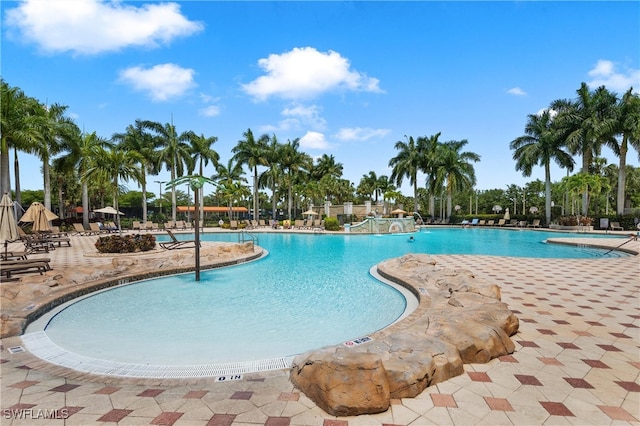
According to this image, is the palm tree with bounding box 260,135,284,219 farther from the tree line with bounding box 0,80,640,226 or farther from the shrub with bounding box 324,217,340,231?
the shrub with bounding box 324,217,340,231

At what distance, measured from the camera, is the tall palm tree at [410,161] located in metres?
37.3

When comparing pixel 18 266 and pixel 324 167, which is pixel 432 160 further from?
pixel 18 266

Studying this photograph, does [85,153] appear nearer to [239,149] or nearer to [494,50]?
[239,149]

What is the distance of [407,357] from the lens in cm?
344

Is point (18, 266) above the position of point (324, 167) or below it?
below

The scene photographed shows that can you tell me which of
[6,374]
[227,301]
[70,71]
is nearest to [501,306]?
[227,301]

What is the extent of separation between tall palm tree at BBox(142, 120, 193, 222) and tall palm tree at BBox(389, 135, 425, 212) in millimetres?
23436

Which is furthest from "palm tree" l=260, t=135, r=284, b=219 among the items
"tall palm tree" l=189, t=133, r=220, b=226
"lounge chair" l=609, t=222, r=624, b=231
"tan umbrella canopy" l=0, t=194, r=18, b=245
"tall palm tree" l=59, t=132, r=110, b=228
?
"lounge chair" l=609, t=222, r=624, b=231

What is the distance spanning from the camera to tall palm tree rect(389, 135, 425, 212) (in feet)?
122

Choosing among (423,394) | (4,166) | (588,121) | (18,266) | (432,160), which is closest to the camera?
(423,394)

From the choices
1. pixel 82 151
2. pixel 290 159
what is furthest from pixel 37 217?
pixel 290 159

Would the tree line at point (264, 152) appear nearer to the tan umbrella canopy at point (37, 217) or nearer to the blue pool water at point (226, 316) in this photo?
the tan umbrella canopy at point (37, 217)

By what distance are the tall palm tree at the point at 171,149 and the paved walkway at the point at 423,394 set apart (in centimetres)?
3103

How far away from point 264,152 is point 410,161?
16.7 meters
